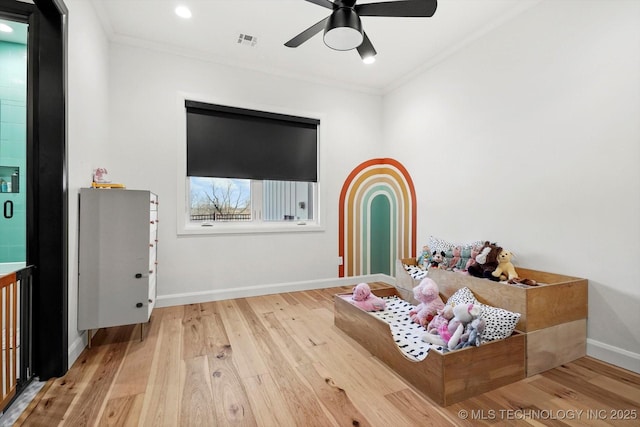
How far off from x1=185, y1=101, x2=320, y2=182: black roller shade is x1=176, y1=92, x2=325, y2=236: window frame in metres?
0.05

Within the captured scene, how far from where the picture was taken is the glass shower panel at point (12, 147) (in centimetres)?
224

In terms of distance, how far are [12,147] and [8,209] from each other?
0.48m

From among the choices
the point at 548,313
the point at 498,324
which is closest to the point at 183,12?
the point at 498,324

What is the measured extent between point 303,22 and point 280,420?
2.87 meters

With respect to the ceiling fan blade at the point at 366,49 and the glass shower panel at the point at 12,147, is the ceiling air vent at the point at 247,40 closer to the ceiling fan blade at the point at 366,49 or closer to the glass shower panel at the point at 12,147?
the ceiling fan blade at the point at 366,49

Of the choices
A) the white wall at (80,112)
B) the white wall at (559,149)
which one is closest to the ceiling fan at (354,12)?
the white wall at (559,149)

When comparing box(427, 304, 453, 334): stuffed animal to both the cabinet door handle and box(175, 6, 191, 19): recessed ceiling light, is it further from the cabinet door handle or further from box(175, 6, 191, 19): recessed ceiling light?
the cabinet door handle

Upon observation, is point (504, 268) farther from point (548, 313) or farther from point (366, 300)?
point (366, 300)

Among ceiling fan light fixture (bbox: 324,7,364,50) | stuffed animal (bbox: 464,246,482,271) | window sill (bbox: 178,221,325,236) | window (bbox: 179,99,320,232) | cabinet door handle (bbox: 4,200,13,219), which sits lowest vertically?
stuffed animal (bbox: 464,246,482,271)

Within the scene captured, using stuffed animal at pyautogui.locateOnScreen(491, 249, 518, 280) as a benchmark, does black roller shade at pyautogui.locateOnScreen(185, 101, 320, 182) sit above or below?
above

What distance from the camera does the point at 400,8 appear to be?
5.87 feet

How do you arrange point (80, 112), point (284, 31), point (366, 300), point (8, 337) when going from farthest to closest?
point (284, 31) < point (366, 300) < point (80, 112) < point (8, 337)

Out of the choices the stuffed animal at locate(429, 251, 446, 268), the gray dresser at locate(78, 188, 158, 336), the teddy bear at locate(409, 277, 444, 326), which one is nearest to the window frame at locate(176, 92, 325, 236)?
the gray dresser at locate(78, 188, 158, 336)

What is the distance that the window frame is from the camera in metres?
2.97
